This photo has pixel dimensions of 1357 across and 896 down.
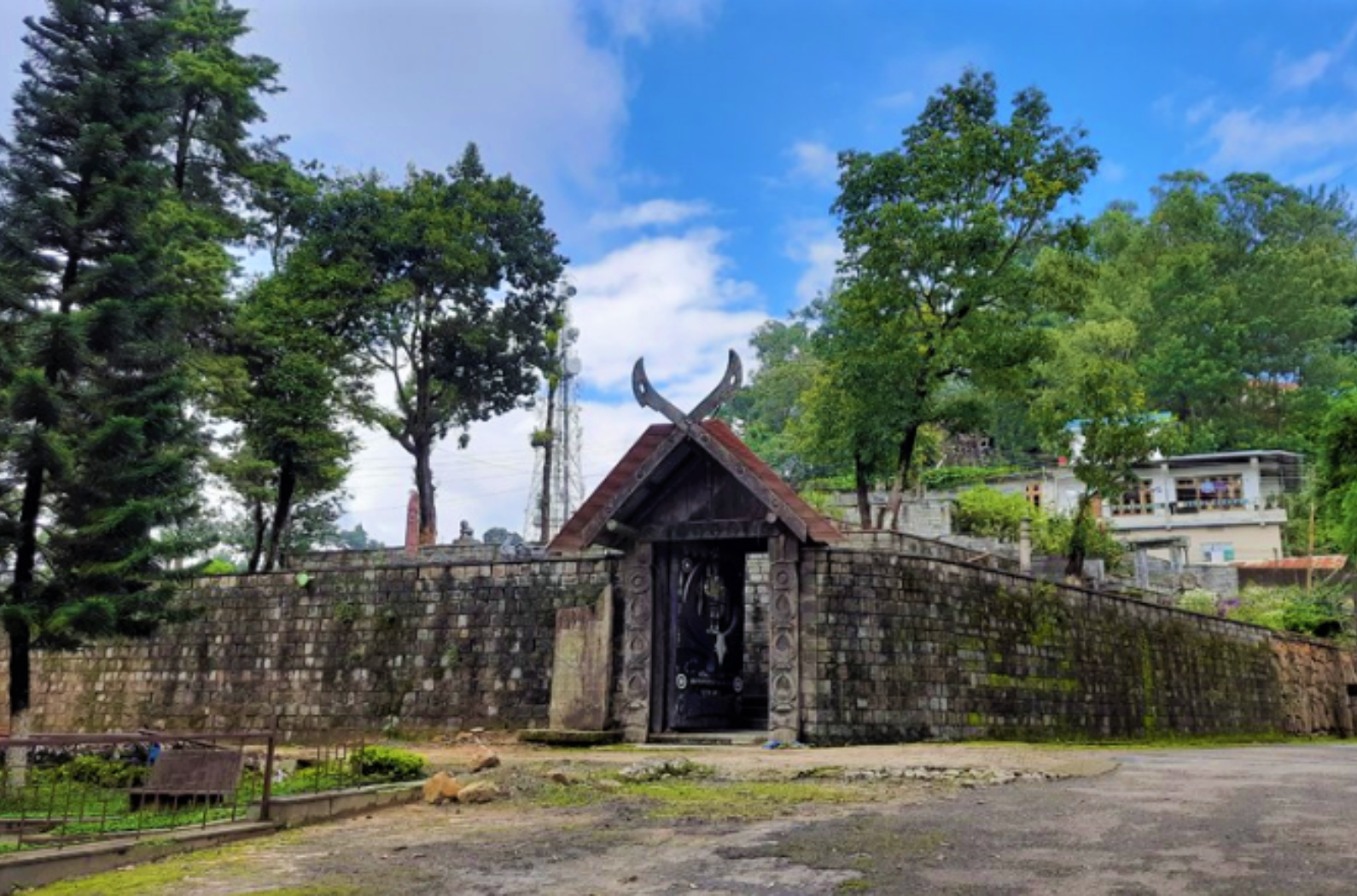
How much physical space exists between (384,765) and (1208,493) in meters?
41.5

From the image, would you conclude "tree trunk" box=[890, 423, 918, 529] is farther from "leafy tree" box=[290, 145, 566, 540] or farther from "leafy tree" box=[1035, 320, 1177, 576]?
"leafy tree" box=[290, 145, 566, 540]

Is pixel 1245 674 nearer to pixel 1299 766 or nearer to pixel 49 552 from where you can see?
pixel 1299 766


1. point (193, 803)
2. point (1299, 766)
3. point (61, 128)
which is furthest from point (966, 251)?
point (193, 803)

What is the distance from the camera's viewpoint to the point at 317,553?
22.7 meters

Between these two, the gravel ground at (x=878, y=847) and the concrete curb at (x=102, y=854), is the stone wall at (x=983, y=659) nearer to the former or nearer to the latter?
the gravel ground at (x=878, y=847)

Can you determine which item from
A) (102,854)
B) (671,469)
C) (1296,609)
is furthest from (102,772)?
(1296,609)

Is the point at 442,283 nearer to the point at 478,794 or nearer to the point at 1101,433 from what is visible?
the point at 1101,433

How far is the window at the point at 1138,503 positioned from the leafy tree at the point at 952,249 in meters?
23.7

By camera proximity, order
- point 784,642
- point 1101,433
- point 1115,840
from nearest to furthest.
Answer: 1. point 1115,840
2. point 784,642
3. point 1101,433

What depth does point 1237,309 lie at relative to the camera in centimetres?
4544

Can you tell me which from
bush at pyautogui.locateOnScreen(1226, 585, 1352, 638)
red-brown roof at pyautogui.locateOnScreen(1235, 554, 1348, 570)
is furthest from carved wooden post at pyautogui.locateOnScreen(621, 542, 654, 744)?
red-brown roof at pyautogui.locateOnScreen(1235, 554, 1348, 570)

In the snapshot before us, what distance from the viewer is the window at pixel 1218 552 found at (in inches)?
1674

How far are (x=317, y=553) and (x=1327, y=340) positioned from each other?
42531 millimetres

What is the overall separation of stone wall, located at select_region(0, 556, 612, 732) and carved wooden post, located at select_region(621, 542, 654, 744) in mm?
791
